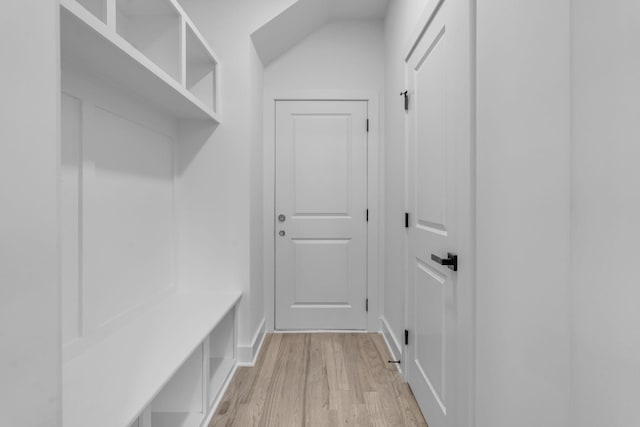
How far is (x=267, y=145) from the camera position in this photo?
296 cm

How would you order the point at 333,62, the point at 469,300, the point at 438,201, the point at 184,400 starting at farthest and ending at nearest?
the point at 333,62 → the point at 184,400 → the point at 438,201 → the point at 469,300

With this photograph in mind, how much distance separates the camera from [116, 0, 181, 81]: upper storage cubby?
5.84ft

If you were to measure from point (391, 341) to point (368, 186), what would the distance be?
1.23 meters

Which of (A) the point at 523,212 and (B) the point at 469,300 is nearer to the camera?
(A) the point at 523,212

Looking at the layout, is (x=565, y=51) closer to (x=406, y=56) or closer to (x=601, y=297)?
(x=601, y=297)

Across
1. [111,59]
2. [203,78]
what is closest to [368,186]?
[203,78]

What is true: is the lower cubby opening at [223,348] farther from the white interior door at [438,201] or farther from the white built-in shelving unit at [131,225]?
the white interior door at [438,201]

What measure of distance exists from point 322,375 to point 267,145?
1803 mm

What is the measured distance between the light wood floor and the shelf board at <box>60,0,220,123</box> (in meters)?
1.63

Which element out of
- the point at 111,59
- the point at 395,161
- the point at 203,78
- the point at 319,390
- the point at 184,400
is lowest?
the point at 319,390

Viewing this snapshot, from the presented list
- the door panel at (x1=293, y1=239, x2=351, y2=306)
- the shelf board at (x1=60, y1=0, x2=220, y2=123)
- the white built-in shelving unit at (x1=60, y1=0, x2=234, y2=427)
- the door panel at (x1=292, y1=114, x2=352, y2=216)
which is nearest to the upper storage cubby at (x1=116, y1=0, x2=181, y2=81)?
the white built-in shelving unit at (x1=60, y1=0, x2=234, y2=427)

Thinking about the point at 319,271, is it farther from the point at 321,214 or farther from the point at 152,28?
the point at 152,28

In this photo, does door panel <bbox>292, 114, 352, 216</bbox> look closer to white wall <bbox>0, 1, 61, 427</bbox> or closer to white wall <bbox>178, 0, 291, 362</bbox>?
white wall <bbox>178, 0, 291, 362</bbox>

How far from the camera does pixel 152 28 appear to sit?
73.7 inches
